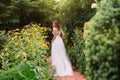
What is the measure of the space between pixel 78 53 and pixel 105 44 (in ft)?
29.0

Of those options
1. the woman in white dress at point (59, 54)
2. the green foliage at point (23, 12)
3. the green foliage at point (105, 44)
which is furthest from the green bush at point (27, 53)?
the green foliage at point (105, 44)

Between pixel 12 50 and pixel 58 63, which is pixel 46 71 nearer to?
pixel 12 50

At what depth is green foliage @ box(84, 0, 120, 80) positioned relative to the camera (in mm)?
4750

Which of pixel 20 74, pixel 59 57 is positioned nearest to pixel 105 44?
pixel 20 74

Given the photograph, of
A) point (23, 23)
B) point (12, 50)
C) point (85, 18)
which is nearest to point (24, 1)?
point (23, 23)

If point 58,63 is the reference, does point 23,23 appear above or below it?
above

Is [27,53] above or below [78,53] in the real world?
above

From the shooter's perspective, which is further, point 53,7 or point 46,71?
point 53,7

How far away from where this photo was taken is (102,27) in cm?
530

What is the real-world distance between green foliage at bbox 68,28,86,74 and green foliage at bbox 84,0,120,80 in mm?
7402

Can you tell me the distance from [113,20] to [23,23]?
41.2 ft

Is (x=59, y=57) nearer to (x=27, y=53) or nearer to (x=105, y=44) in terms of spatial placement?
(x=27, y=53)

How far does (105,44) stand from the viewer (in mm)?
4887

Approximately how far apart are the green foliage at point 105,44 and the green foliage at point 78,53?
291 inches
